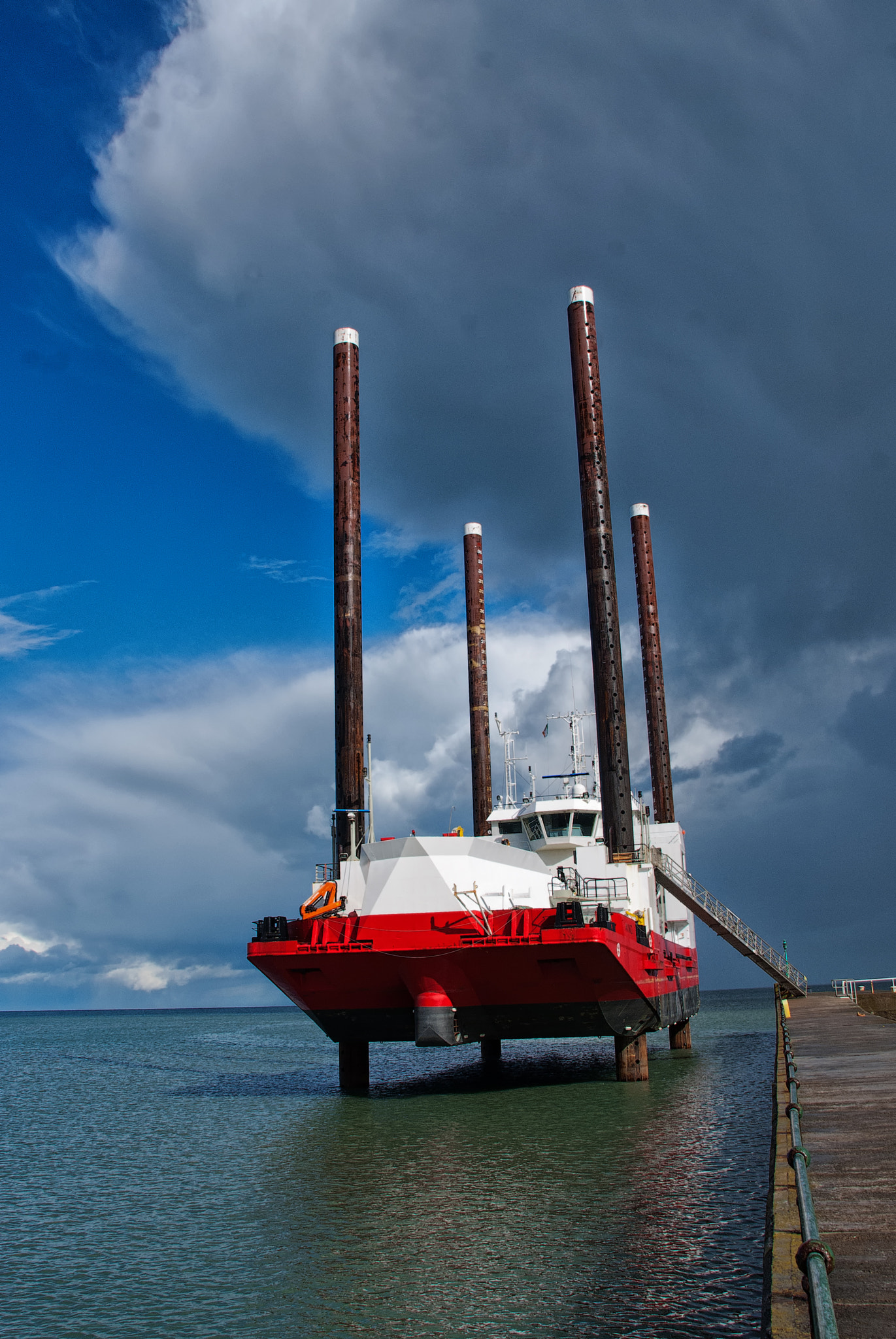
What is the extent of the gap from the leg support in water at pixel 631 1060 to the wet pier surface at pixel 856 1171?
667cm

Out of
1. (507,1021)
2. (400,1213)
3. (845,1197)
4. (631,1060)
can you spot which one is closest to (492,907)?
(507,1021)

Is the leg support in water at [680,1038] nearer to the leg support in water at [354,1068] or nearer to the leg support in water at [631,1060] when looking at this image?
the leg support in water at [631,1060]

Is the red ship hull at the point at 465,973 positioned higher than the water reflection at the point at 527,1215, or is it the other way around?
the red ship hull at the point at 465,973

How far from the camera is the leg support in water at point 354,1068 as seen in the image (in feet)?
85.9

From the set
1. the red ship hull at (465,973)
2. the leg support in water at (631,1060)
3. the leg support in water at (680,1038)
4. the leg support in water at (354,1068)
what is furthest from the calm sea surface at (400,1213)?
the leg support in water at (680,1038)

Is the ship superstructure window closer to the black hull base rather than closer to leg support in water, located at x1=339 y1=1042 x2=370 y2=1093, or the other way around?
the black hull base

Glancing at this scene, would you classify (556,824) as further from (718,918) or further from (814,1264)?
(814,1264)

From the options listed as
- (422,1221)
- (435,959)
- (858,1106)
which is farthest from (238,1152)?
(858,1106)

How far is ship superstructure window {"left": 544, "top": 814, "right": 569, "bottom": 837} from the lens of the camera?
33031mm

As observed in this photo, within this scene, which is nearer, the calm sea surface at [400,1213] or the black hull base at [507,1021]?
the calm sea surface at [400,1213]

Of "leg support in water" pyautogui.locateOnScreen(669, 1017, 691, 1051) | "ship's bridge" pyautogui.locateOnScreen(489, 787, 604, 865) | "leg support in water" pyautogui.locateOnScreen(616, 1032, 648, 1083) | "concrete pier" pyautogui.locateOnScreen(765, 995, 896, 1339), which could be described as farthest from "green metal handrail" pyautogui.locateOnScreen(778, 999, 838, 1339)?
"leg support in water" pyautogui.locateOnScreen(669, 1017, 691, 1051)

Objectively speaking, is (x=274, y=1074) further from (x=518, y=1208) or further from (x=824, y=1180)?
(x=824, y=1180)

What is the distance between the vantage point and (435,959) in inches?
837

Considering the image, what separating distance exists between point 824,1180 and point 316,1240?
6290 mm
